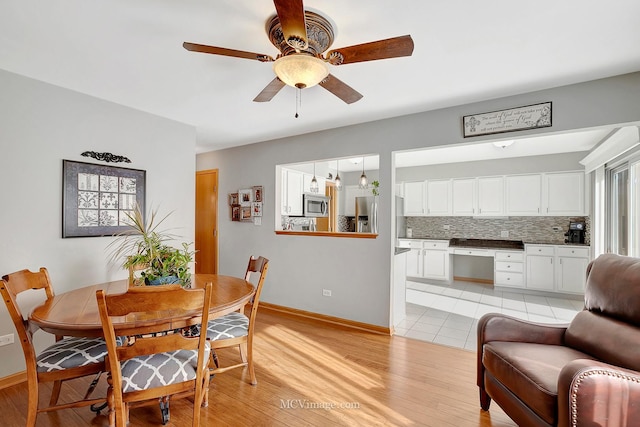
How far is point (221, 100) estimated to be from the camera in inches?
116

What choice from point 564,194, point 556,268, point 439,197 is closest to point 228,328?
point 439,197

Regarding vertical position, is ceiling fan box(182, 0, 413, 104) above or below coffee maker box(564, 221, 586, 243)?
above

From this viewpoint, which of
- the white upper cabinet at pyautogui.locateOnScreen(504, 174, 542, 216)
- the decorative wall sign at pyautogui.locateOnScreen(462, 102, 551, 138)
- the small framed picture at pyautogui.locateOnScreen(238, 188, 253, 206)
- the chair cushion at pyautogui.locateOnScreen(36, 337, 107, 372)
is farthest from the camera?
the white upper cabinet at pyautogui.locateOnScreen(504, 174, 542, 216)

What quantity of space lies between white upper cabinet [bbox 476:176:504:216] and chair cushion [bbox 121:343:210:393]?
563 cm

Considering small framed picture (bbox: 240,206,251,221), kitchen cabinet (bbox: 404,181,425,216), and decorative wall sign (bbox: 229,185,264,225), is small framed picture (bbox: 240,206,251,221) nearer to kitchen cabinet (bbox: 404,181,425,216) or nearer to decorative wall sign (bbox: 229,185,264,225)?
decorative wall sign (bbox: 229,185,264,225)

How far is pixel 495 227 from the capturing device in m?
5.86

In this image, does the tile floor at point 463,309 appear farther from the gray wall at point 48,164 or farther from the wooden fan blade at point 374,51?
the gray wall at point 48,164

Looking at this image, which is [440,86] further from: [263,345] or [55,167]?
[55,167]

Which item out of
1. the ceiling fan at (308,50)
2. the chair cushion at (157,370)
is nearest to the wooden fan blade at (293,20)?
the ceiling fan at (308,50)

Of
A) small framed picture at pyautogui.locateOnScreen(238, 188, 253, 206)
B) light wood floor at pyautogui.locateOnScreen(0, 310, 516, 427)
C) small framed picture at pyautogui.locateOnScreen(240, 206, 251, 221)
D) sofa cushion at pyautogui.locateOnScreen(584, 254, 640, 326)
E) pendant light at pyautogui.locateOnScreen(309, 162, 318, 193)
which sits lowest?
light wood floor at pyautogui.locateOnScreen(0, 310, 516, 427)

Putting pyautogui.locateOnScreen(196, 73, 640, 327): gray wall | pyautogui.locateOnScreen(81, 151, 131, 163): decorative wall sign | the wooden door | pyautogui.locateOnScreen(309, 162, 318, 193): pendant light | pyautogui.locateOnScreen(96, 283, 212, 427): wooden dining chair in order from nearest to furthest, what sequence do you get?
pyautogui.locateOnScreen(96, 283, 212, 427): wooden dining chair → pyautogui.locateOnScreen(196, 73, 640, 327): gray wall → pyautogui.locateOnScreen(81, 151, 131, 163): decorative wall sign → the wooden door → pyautogui.locateOnScreen(309, 162, 318, 193): pendant light

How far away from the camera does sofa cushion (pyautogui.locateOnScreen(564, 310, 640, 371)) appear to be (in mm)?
1501

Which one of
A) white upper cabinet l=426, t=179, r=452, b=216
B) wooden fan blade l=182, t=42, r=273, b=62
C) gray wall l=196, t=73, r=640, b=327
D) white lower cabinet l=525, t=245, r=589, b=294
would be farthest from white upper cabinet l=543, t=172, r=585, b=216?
wooden fan blade l=182, t=42, r=273, b=62

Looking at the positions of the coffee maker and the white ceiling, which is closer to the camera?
the white ceiling
